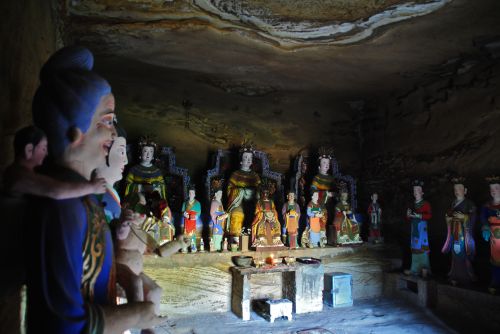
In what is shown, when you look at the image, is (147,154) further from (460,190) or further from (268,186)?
(460,190)

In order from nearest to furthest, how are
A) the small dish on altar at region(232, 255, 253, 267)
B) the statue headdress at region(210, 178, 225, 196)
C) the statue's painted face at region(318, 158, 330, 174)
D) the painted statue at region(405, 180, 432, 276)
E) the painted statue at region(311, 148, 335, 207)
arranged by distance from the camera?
the small dish on altar at region(232, 255, 253, 267) → the painted statue at region(405, 180, 432, 276) → the statue headdress at region(210, 178, 225, 196) → the painted statue at region(311, 148, 335, 207) → the statue's painted face at region(318, 158, 330, 174)

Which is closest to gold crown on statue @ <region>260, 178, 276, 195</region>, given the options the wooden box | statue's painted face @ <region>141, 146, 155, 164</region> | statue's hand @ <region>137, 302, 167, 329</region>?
the wooden box

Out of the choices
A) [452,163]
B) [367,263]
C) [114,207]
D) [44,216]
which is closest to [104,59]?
[114,207]

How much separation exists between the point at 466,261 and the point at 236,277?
3979mm

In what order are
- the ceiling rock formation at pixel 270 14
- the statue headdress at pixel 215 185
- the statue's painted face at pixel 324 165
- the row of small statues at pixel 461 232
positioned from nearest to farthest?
the ceiling rock formation at pixel 270 14 → the row of small statues at pixel 461 232 → the statue headdress at pixel 215 185 → the statue's painted face at pixel 324 165

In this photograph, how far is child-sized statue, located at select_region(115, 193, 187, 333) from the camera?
1886mm

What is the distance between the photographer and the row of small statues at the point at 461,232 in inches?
221

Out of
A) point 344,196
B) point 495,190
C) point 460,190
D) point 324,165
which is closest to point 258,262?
point 344,196

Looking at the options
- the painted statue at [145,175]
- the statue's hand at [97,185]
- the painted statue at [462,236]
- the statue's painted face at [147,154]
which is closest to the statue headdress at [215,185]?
the painted statue at [145,175]

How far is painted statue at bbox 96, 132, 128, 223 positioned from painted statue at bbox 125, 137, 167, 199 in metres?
4.59

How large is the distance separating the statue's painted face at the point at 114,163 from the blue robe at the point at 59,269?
542 mm

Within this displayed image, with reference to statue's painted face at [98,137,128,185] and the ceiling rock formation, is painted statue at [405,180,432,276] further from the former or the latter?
statue's painted face at [98,137,128,185]

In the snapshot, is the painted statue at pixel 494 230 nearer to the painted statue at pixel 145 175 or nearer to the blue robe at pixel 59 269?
the painted statue at pixel 145 175

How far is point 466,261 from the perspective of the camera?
6.12m
